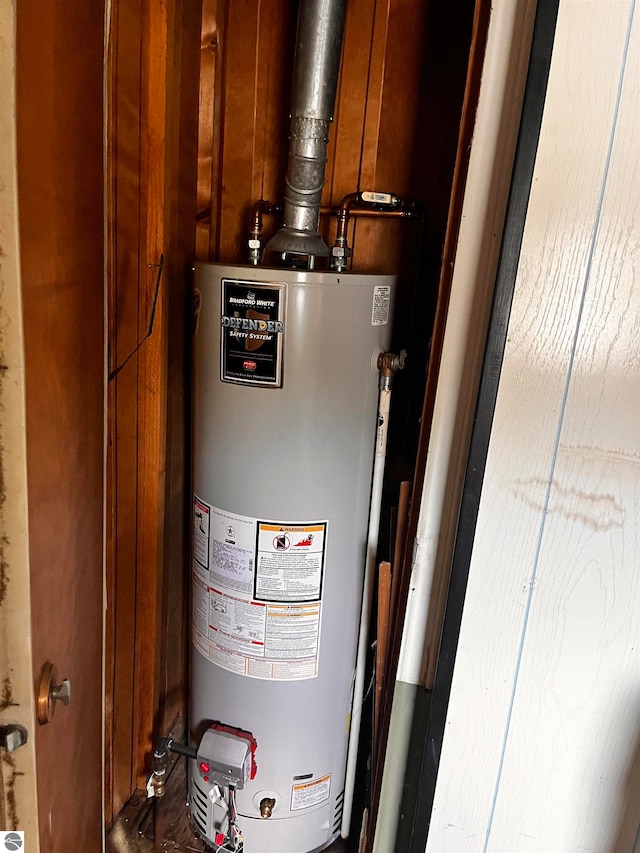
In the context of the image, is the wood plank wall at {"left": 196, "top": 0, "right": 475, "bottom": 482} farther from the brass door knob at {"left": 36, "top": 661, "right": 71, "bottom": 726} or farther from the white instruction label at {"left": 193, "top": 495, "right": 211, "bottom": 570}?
the brass door knob at {"left": 36, "top": 661, "right": 71, "bottom": 726}

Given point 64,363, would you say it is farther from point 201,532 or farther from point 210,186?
point 210,186

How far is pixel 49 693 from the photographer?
2.14ft

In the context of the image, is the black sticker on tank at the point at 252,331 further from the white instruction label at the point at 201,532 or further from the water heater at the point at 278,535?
the white instruction label at the point at 201,532

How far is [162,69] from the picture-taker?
3.83 feet

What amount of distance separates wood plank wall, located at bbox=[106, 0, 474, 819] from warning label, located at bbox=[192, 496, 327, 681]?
200 millimetres

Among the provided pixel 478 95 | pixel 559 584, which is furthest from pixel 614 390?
pixel 478 95

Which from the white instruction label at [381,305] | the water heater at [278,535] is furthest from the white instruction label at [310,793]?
the white instruction label at [381,305]

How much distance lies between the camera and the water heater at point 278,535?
1.12 metres

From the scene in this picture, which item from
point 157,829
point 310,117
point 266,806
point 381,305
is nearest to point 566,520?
point 381,305

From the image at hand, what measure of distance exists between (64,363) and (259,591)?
69cm

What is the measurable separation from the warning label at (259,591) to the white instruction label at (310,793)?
0.28 meters

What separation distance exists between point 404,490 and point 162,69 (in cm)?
90

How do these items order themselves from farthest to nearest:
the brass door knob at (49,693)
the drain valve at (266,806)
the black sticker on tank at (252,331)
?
1. the drain valve at (266,806)
2. the black sticker on tank at (252,331)
3. the brass door knob at (49,693)

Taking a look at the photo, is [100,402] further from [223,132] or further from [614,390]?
[223,132]
